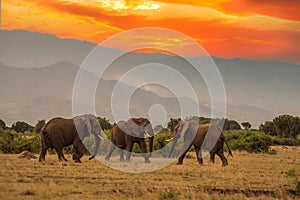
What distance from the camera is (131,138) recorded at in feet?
121

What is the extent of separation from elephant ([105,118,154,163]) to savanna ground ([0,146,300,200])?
25.8 feet

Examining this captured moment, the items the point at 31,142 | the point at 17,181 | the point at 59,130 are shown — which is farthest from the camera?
the point at 31,142

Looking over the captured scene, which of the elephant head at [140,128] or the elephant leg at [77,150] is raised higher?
the elephant head at [140,128]

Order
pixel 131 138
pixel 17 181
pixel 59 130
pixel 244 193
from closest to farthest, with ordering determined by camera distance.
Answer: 1. pixel 244 193
2. pixel 17 181
3. pixel 59 130
4. pixel 131 138

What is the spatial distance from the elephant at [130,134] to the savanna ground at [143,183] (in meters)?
7.85

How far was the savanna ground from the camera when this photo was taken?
19.0 metres

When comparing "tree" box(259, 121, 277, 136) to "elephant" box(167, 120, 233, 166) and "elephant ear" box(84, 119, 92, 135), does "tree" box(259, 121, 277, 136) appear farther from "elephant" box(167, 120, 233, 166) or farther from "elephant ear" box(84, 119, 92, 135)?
"elephant ear" box(84, 119, 92, 135)

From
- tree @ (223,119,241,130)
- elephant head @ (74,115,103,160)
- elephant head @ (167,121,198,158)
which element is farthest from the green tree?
tree @ (223,119,241,130)

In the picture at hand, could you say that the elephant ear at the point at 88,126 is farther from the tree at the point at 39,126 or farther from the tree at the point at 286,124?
the tree at the point at 286,124

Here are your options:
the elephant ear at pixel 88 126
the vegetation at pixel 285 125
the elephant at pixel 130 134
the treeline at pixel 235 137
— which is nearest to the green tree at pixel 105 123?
the treeline at pixel 235 137

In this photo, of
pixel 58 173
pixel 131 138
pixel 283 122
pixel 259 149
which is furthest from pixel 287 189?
pixel 283 122

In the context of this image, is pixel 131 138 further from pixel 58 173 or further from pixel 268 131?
pixel 268 131

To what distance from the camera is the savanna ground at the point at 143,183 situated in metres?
19.0

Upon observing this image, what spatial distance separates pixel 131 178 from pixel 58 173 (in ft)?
11.3
